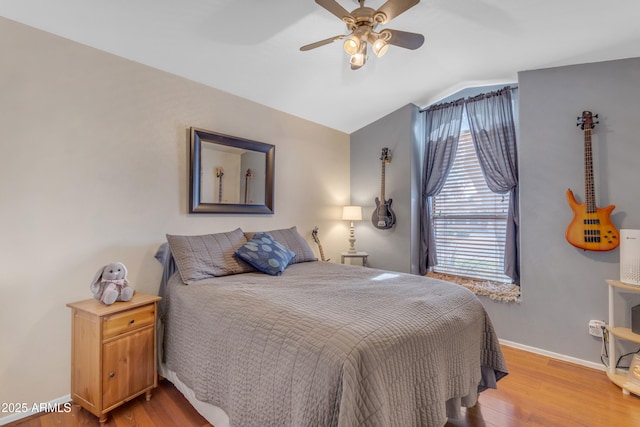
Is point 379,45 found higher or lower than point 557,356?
higher

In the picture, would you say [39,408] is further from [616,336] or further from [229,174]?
[616,336]

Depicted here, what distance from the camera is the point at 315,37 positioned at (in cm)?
232

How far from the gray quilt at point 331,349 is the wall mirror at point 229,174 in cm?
93

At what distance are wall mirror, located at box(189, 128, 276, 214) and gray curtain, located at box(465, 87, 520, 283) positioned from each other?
224 cm

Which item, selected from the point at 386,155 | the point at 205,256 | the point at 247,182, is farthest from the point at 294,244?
the point at 386,155

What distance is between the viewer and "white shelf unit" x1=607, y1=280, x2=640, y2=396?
2.13 metres

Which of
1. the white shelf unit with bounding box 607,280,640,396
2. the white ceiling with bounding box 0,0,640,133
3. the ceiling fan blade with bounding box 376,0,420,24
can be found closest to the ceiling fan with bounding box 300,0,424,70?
the ceiling fan blade with bounding box 376,0,420,24

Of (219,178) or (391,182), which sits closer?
(219,178)

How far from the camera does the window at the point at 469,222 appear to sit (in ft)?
10.5

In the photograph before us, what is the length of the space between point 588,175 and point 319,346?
8.75 feet

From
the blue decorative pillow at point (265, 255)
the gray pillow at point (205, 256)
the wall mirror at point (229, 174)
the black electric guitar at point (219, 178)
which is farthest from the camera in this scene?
the black electric guitar at point (219, 178)

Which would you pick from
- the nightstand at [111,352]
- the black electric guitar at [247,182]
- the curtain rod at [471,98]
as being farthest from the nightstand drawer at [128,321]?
the curtain rod at [471,98]

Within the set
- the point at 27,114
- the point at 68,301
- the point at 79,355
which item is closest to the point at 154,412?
the point at 79,355

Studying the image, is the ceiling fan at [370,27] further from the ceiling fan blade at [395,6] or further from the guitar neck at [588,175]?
the guitar neck at [588,175]
